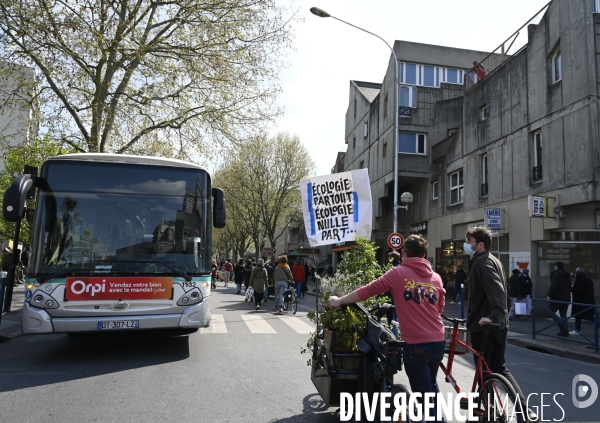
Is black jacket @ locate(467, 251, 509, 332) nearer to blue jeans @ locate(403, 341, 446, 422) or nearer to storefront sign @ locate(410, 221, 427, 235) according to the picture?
blue jeans @ locate(403, 341, 446, 422)

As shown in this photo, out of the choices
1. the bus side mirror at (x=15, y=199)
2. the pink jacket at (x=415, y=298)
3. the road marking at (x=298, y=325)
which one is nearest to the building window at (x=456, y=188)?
the road marking at (x=298, y=325)

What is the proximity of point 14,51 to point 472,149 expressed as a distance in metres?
17.2

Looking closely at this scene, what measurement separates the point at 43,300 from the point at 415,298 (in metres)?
5.56

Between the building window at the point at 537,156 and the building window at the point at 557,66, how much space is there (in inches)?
70.8

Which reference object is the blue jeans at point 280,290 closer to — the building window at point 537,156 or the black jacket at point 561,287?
the black jacket at point 561,287

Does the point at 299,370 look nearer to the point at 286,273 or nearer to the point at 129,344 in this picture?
the point at 129,344

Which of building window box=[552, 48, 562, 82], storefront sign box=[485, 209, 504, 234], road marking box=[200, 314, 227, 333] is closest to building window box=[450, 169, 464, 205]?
storefront sign box=[485, 209, 504, 234]

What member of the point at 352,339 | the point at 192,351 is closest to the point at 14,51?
the point at 192,351

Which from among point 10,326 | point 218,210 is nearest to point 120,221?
point 218,210

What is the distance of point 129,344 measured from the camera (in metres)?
8.56

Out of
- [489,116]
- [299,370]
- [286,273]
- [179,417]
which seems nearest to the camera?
[179,417]

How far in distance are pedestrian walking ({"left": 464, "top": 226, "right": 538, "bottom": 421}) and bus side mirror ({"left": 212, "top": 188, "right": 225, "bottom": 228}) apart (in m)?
4.40

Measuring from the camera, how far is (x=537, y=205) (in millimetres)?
14984

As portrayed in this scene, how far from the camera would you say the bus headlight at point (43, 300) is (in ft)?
22.4
